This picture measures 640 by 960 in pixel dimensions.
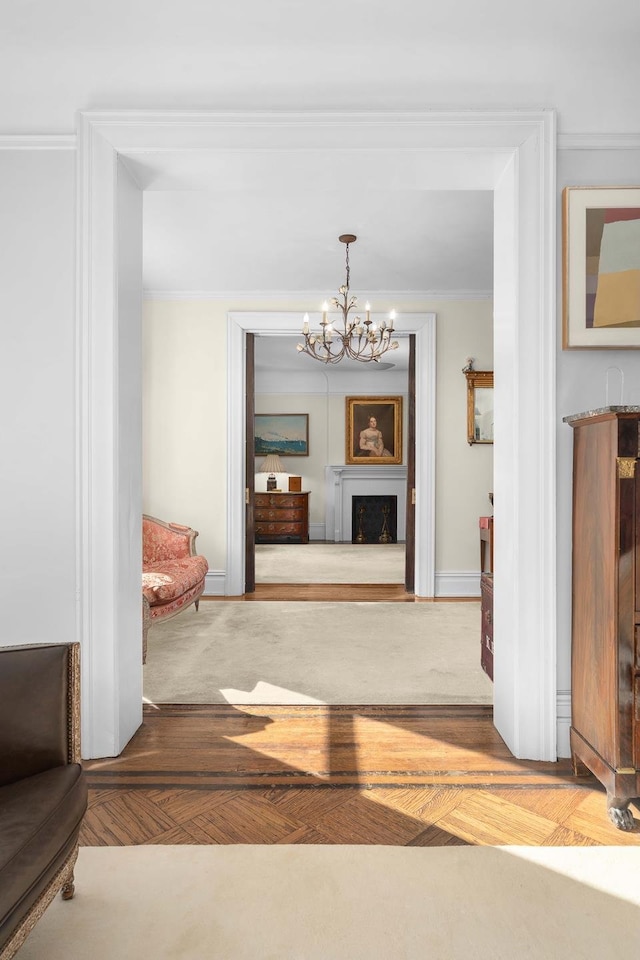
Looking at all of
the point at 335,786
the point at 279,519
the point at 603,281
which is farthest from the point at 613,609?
the point at 279,519

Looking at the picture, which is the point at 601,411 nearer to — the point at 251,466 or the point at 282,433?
the point at 251,466

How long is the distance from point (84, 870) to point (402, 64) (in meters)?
2.96

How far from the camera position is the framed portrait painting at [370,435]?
10.2 m

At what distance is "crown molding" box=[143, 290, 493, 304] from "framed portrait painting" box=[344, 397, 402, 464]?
15.6 ft

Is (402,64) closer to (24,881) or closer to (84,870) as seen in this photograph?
(24,881)

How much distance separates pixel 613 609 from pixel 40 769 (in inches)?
66.6

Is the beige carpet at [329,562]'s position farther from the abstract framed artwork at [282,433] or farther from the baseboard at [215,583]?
the abstract framed artwork at [282,433]

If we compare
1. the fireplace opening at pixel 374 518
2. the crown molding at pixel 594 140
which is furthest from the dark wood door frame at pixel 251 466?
the fireplace opening at pixel 374 518

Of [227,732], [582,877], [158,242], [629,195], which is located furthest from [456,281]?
[582,877]

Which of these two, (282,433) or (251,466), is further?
(282,433)

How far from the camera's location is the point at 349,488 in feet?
33.8

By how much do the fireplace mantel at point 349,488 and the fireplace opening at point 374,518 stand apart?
8 centimetres

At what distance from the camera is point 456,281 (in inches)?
204

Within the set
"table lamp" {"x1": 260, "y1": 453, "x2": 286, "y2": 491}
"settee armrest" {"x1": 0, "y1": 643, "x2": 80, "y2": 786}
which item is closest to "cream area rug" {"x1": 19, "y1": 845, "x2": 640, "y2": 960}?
"settee armrest" {"x1": 0, "y1": 643, "x2": 80, "y2": 786}
